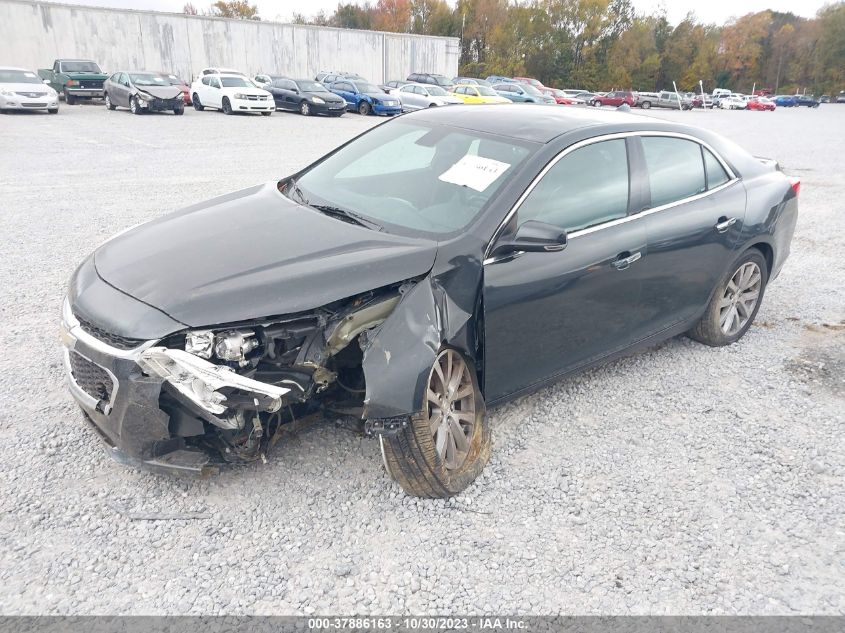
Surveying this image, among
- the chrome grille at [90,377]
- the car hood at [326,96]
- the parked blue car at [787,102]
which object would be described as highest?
the chrome grille at [90,377]

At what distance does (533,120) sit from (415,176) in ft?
2.50

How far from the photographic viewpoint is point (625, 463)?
329cm

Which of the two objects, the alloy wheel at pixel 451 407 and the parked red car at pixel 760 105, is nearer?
the alloy wheel at pixel 451 407

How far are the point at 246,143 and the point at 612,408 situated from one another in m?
13.5

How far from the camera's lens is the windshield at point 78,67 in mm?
24275

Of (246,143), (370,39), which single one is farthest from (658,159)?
(370,39)

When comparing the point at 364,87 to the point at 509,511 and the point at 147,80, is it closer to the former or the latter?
the point at 147,80

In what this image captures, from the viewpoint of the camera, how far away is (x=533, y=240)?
2992 millimetres

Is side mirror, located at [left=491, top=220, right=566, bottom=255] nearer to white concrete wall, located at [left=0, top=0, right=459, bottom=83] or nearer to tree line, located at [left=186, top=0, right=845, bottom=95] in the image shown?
white concrete wall, located at [left=0, top=0, right=459, bottom=83]

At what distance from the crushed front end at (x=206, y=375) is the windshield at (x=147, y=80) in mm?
21393

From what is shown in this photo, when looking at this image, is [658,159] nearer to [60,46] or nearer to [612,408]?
[612,408]

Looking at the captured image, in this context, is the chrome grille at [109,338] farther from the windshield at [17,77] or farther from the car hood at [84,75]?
the car hood at [84,75]

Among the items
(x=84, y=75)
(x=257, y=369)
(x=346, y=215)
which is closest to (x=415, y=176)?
(x=346, y=215)

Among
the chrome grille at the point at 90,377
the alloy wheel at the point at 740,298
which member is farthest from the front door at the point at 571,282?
the chrome grille at the point at 90,377
